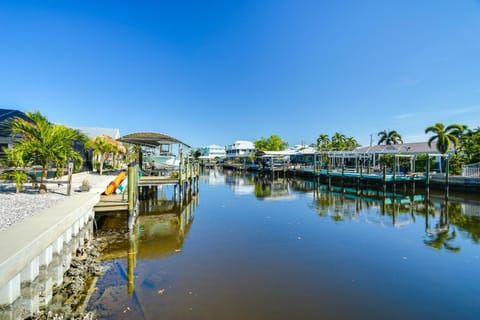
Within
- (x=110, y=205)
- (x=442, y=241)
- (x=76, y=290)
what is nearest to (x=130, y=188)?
(x=110, y=205)

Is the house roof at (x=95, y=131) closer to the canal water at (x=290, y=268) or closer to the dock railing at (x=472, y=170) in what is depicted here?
the canal water at (x=290, y=268)

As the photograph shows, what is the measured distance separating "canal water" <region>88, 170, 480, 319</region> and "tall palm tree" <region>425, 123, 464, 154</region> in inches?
792

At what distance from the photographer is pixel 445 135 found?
2839 centimetres

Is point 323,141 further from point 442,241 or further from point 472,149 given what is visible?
point 442,241

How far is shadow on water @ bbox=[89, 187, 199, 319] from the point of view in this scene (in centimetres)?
488

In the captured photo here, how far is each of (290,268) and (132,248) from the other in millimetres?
5115

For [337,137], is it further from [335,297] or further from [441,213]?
[335,297]

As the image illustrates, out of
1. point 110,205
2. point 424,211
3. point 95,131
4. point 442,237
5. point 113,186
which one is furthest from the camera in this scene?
point 95,131

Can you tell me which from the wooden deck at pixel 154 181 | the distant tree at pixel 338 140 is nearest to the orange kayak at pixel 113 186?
the wooden deck at pixel 154 181

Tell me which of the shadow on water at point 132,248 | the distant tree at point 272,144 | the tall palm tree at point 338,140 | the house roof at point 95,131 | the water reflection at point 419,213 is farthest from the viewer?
the distant tree at point 272,144

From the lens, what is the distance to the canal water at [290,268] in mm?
4895

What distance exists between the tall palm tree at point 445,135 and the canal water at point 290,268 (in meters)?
20.1

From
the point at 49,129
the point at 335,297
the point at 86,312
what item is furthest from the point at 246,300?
the point at 49,129

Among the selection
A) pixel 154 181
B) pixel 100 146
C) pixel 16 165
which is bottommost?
pixel 154 181
